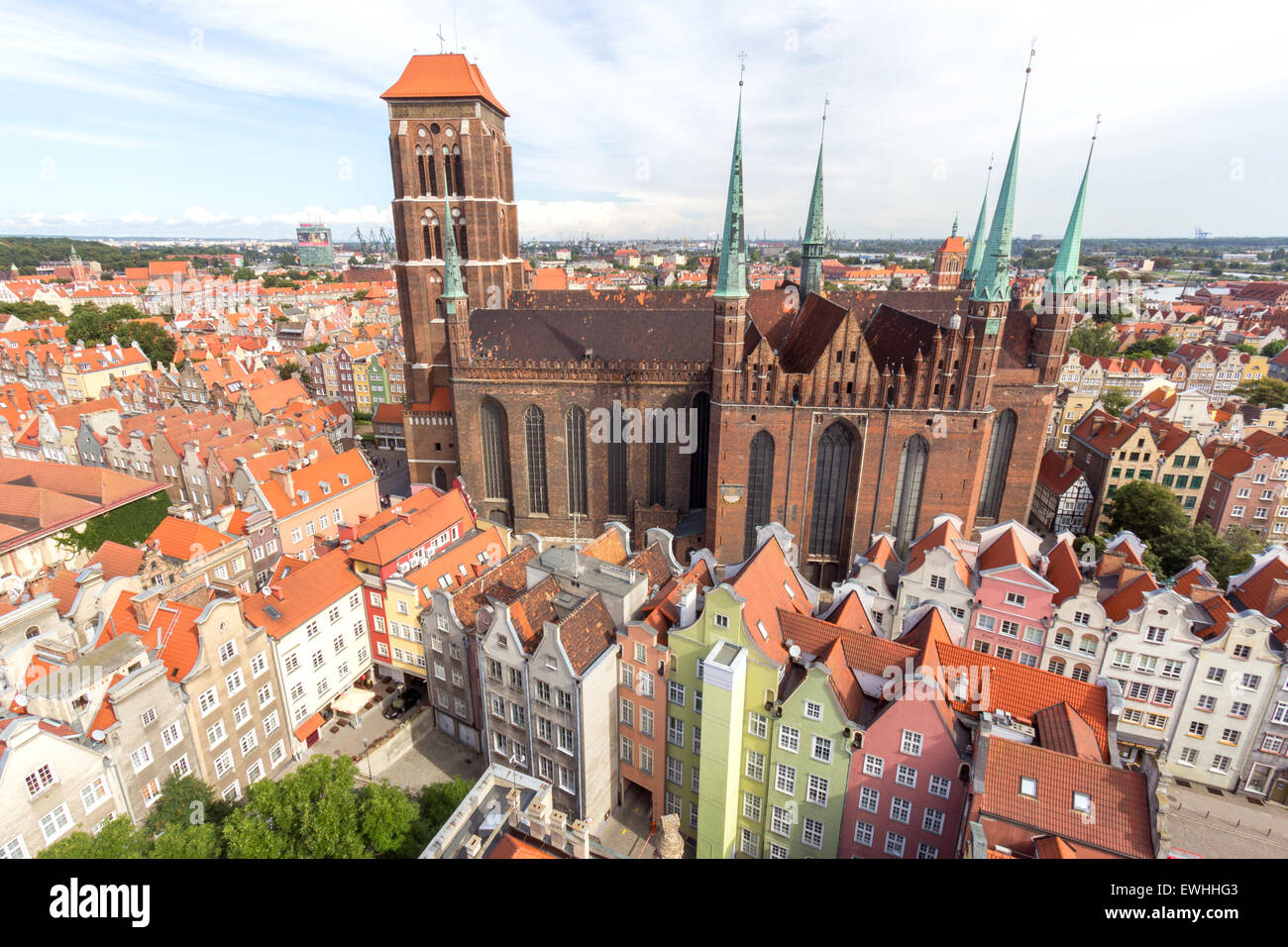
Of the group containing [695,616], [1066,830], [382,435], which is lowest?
[382,435]

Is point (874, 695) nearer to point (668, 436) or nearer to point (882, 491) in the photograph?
point (882, 491)

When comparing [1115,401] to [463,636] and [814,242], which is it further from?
[463,636]

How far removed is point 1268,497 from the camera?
50.4 m

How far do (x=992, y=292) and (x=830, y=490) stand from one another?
50.9ft

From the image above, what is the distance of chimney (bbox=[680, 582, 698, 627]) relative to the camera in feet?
81.2

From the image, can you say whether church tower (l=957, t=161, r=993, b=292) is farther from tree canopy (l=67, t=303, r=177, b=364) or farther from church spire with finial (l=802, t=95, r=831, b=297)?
tree canopy (l=67, t=303, r=177, b=364)

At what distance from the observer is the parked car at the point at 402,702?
3491 cm

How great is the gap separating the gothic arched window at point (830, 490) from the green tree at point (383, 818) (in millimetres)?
31892

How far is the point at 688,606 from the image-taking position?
24844mm

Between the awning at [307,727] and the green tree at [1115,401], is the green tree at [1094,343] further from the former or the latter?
the awning at [307,727]

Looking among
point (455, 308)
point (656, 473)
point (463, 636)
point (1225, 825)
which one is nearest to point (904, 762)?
point (463, 636)

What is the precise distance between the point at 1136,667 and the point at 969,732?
15.1m

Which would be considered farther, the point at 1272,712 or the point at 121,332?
the point at 121,332
